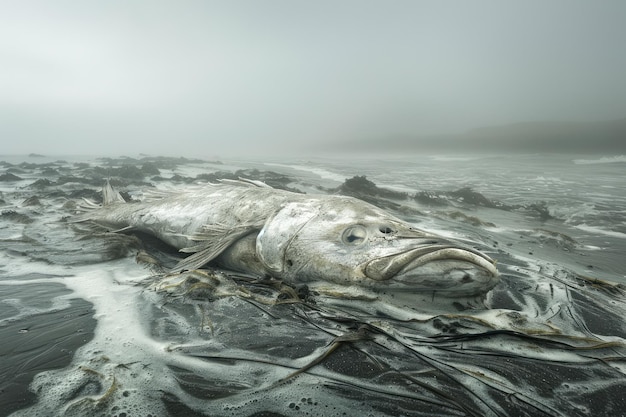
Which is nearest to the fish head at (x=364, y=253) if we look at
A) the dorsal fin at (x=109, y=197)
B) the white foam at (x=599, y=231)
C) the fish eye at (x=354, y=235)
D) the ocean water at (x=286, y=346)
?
the fish eye at (x=354, y=235)

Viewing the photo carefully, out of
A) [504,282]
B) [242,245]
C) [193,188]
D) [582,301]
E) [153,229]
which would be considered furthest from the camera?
[193,188]

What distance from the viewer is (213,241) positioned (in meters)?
3.70

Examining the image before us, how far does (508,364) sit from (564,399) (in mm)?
297

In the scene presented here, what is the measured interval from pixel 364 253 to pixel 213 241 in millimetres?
1959

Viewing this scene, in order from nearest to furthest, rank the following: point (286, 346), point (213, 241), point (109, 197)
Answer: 1. point (286, 346)
2. point (213, 241)
3. point (109, 197)

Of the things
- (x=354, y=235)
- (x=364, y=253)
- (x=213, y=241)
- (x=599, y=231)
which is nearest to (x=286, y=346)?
(x=364, y=253)

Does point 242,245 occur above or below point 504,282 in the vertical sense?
above

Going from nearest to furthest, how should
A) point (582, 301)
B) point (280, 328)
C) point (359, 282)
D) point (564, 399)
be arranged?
point (564, 399) → point (280, 328) → point (359, 282) → point (582, 301)

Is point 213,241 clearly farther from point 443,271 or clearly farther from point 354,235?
point 443,271

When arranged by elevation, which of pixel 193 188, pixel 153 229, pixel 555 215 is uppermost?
pixel 193 188

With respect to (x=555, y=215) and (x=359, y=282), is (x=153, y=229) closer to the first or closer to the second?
(x=359, y=282)

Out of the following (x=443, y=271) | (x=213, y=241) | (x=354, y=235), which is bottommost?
(x=213, y=241)

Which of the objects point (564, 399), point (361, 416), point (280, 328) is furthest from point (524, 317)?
point (280, 328)

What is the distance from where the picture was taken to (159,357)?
6.22ft
